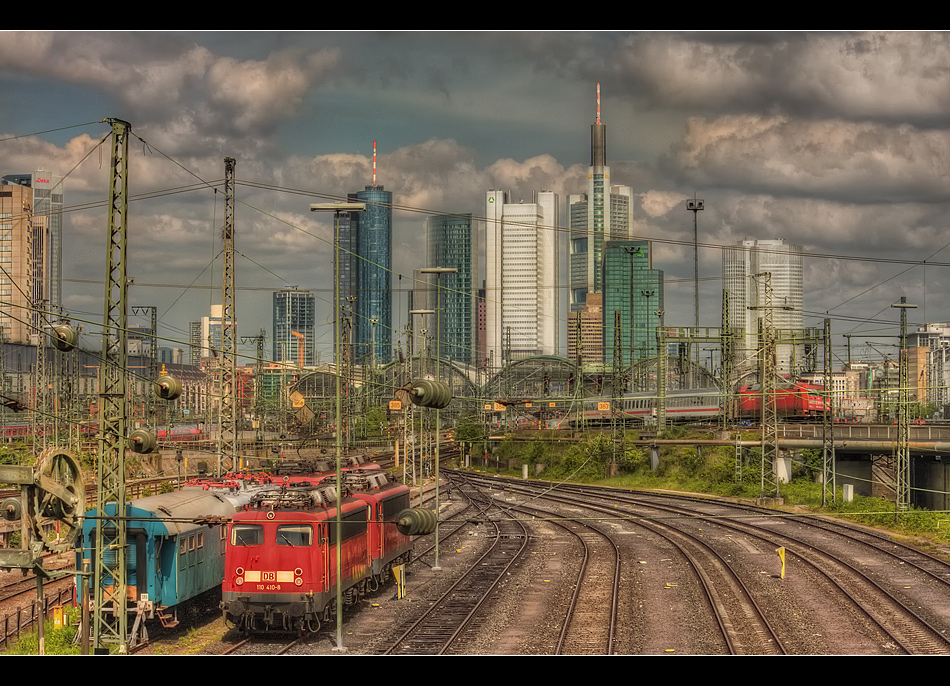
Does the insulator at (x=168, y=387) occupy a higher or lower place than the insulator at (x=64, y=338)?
lower

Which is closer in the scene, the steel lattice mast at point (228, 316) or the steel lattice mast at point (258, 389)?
the steel lattice mast at point (228, 316)

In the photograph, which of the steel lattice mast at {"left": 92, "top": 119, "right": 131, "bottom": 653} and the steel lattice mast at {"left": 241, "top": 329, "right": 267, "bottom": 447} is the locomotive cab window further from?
the steel lattice mast at {"left": 241, "top": 329, "right": 267, "bottom": 447}

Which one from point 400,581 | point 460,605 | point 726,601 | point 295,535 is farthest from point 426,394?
point 726,601

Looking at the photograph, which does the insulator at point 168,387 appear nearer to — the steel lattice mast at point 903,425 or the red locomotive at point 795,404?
the steel lattice mast at point 903,425

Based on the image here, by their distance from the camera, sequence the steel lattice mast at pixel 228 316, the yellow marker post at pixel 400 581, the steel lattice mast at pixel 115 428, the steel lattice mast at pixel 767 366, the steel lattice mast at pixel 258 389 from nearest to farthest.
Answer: the steel lattice mast at pixel 115 428
the yellow marker post at pixel 400 581
the steel lattice mast at pixel 228 316
the steel lattice mast at pixel 767 366
the steel lattice mast at pixel 258 389

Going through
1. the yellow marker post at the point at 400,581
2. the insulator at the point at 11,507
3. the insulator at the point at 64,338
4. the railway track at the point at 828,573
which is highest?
the insulator at the point at 64,338

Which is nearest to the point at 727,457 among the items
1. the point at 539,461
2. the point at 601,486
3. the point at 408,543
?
the point at 601,486

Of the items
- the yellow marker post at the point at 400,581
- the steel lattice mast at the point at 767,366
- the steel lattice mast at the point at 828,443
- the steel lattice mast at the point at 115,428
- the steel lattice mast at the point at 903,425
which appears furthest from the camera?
the steel lattice mast at the point at 828,443

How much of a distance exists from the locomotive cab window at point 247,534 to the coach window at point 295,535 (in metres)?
0.52

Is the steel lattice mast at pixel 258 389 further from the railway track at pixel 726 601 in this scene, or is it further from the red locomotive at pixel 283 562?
the red locomotive at pixel 283 562

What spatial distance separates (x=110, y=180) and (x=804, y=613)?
2333cm

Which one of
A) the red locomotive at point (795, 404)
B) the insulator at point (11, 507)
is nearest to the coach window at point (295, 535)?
the insulator at point (11, 507)

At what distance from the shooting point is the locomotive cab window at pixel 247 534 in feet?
85.0
